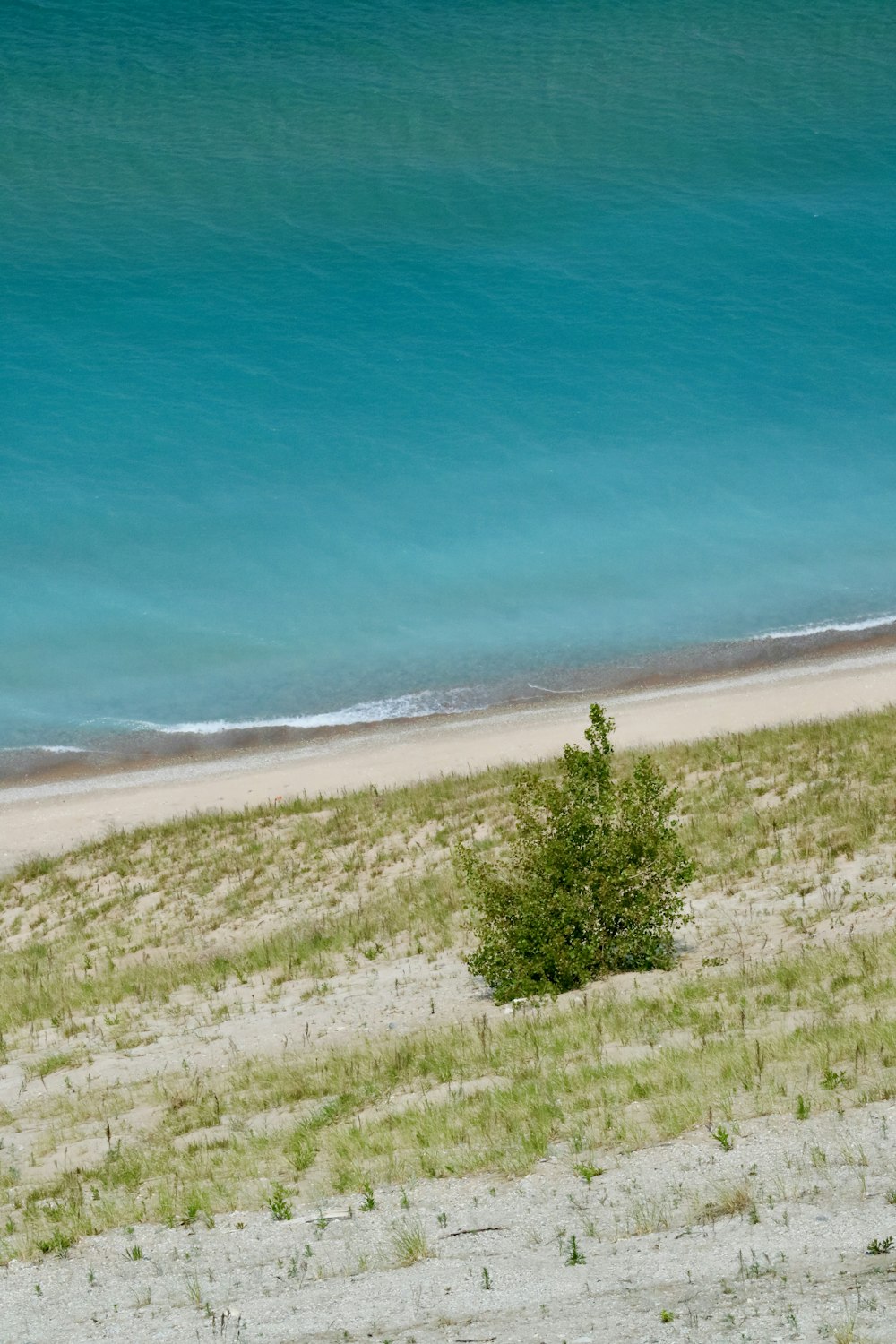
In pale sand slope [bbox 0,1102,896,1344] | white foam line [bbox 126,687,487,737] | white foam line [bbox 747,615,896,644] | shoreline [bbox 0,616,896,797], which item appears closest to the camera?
pale sand slope [bbox 0,1102,896,1344]

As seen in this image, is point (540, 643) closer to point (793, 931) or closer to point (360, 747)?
point (360, 747)

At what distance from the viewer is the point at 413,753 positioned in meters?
29.3

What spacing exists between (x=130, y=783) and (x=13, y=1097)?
53.5 feet

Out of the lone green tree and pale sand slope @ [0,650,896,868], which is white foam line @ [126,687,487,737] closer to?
pale sand slope @ [0,650,896,868]

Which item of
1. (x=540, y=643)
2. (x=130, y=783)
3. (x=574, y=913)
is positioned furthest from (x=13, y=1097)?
(x=540, y=643)

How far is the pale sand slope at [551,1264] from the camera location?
7.83 meters

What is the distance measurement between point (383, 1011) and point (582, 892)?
2.39 meters

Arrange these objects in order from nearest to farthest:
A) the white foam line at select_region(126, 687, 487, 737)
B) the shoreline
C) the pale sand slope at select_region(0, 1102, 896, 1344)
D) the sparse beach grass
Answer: the pale sand slope at select_region(0, 1102, 896, 1344), the sparse beach grass, the shoreline, the white foam line at select_region(126, 687, 487, 737)

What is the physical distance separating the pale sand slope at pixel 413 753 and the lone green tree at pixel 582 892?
11645mm

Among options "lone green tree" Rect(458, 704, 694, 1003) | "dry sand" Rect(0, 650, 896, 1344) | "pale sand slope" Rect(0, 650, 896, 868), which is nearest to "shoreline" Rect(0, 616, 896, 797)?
"pale sand slope" Rect(0, 650, 896, 868)

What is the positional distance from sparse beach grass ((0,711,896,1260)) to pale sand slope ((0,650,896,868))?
2.89 metres

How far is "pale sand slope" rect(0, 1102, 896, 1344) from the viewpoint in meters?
7.83

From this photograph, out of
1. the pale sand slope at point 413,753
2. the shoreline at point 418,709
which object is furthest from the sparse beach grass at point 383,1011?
the shoreline at point 418,709

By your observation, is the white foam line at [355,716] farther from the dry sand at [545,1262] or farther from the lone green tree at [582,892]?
the dry sand at [545,1262]
